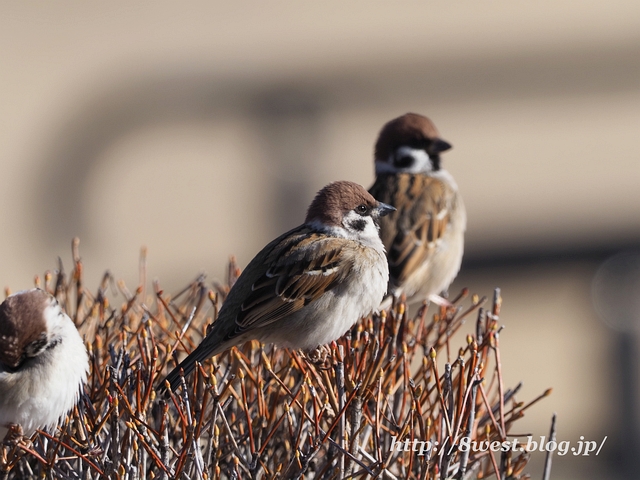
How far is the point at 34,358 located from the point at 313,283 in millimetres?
837

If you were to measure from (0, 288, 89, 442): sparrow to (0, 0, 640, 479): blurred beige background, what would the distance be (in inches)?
230

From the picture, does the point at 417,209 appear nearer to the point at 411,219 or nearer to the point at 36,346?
the point at 411,219

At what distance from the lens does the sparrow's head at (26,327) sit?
2.61 metres

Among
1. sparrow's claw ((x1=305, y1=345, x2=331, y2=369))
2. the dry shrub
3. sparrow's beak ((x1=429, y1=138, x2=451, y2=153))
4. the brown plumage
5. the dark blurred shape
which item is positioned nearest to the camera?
the dry shrub

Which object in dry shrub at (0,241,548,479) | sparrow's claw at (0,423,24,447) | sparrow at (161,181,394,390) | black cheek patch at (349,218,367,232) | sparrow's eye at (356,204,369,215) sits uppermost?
sparrow's eye at (356,204,369,215)

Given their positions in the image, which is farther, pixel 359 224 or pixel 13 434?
pixel 359 224

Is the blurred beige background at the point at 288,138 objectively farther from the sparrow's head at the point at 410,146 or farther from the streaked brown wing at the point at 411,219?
the streaked brown wing at the point at 411,219

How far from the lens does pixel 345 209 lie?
309cm

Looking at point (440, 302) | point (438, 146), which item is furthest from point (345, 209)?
point (438, 146)

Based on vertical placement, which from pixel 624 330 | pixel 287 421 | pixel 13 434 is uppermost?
pixel 287 421

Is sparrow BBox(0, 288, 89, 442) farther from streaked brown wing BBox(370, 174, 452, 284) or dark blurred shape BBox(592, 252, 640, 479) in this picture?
dark blurred shape BBox(592, 252, 640, 479)

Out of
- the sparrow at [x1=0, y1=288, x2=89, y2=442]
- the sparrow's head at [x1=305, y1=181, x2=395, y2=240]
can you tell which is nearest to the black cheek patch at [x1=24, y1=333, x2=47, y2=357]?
the sparrow at [x1=0, y1=288, x2=89, y2=442]

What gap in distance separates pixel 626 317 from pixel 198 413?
5443 millimetres

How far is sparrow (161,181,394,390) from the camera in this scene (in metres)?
2.82
